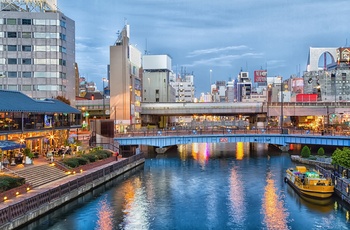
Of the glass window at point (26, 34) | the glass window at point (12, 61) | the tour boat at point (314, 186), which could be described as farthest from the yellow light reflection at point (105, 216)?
the glass window at point (26, 34)

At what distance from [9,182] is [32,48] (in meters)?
72.8

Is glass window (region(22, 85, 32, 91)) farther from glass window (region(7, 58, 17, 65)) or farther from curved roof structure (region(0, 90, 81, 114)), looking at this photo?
curved roof structure (region(0, 90, 81, 114))

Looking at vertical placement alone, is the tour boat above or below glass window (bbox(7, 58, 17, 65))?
below

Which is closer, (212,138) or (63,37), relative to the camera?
(212,138)

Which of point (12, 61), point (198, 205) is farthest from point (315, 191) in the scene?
point (12, 61)

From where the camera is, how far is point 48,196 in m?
39.4

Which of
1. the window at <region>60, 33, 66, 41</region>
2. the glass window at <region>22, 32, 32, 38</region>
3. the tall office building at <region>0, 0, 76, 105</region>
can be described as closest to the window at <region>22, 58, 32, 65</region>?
the tall office building at <region>0, 0, 76, 105</region>

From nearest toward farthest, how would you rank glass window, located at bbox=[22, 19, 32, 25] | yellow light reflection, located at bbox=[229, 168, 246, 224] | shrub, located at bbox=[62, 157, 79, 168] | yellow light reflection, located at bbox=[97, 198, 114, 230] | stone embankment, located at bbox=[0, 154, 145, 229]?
stone embankment, located at bbox=[0, 154, 145, 229], yellow light reflection, located at bbox=[97, 198, 114, 230], yellow light reflection, located at bbox=[229, 168, 246, 224], shrub, located at bbox=[62, 157, 79, 168], glass window, located at bbox=[22, 19, 32, 25]

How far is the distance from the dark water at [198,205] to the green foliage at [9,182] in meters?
4.73

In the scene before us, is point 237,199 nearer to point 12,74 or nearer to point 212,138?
point 212,138

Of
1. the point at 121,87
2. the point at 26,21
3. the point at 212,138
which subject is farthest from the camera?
the point at 121,87

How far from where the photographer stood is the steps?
4488 centimetres

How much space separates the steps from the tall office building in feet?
194

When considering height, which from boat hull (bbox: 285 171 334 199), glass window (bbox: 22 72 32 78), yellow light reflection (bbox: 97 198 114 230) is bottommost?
yellow light reflection (bbox: 97 198 114 230)
